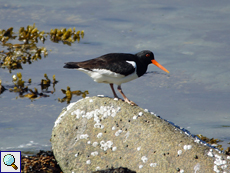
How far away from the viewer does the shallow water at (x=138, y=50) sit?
877 centimetres

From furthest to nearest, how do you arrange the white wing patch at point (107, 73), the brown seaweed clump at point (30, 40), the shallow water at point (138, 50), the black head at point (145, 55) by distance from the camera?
1. the brown seaweed clump at point (30, 40)
2. the shallow water at point (138, 50)
3. the black head at point (145, 55)
4. the white wing patch at point (107, 73)

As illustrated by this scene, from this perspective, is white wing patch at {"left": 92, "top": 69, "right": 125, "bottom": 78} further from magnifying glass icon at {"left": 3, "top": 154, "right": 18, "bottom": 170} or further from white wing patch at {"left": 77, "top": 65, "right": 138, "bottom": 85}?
magnifying glass icon at {"left": 3, "top": 154, "right": 18, "bottom": 170}

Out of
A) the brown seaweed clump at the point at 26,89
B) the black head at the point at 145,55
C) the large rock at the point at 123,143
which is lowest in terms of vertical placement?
the brown seaweed clump at the point at 26,89

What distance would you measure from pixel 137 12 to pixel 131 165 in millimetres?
9832

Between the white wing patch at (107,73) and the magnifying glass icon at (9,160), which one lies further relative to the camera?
the white wing patch at (107,73)

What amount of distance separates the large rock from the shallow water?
130 cm

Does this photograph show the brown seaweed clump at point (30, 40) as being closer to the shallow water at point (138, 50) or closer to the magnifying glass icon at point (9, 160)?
the shallow water at point (138, 50)

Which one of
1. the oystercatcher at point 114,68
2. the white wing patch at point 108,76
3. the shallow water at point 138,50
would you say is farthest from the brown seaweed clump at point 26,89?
the white wing patch at point 108,76

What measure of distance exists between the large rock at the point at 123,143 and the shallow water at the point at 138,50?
4.27 ft

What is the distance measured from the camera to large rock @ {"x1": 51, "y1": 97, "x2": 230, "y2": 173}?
19.2ft

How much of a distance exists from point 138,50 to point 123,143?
243 inches

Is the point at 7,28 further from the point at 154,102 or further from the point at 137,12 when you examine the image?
the point at 154,102

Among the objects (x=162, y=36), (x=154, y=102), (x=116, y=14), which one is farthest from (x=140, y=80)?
(x=116, y=14)

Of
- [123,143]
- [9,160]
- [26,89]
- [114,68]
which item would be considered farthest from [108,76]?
[26,89]
